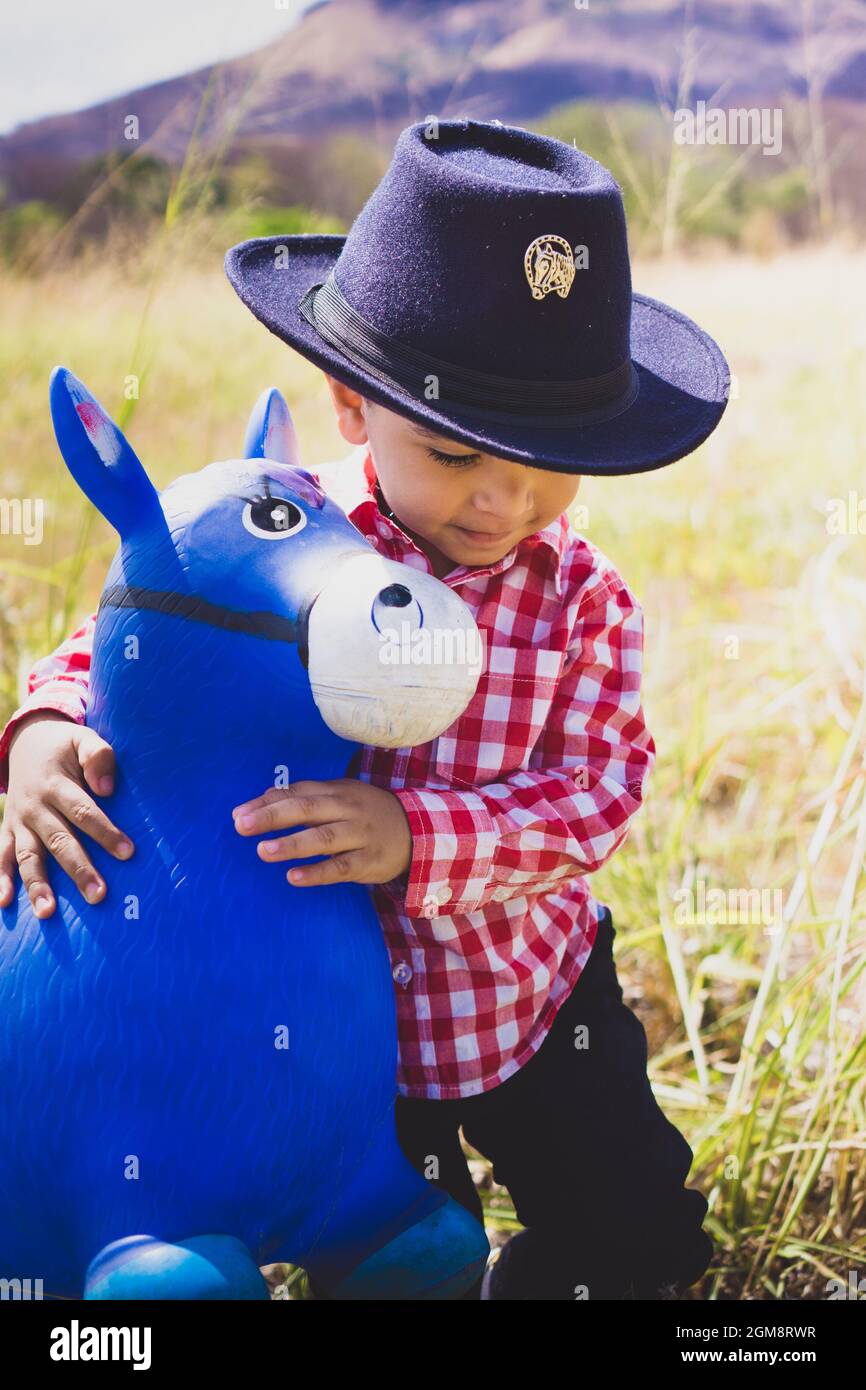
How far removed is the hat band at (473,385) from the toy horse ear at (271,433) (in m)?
0.14

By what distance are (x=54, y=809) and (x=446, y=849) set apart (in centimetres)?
43

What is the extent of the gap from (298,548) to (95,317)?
2672 millimetres

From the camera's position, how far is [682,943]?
2602mm

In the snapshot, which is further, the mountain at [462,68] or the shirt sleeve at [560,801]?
the mountain at [462,68]

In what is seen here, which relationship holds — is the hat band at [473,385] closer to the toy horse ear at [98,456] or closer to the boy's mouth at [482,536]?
the boy's mouth at [482,536]

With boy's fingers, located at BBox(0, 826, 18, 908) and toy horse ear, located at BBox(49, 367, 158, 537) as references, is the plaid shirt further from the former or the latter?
toy horse ear, located at BBox(49, 367, 158, 537)

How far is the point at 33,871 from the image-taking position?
1.42 m

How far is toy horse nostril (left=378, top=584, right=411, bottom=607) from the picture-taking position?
4.25 feet

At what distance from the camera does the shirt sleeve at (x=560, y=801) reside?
4.86 ft
